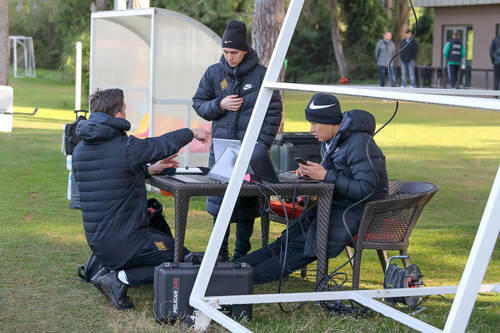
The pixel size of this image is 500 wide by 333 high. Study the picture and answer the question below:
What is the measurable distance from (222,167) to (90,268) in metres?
1.25

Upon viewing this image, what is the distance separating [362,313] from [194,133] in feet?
5.19

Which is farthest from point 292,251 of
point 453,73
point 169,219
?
point 453,73

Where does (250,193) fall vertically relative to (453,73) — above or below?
below

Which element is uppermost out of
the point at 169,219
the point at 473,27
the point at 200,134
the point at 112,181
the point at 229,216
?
the point at 473,27

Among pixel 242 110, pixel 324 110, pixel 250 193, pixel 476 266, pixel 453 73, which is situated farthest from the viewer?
pixel 453 73

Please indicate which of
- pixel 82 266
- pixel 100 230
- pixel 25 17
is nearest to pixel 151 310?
pixel 100 230

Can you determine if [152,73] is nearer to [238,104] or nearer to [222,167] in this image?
[238,104]

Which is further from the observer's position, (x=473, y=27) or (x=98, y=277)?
(x=473, y=27)

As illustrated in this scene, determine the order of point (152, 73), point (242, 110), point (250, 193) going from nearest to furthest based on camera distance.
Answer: point (250, 193)
point (242, 110)
point (152, 73)

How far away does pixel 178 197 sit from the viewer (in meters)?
4.86

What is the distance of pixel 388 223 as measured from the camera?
17.3ft

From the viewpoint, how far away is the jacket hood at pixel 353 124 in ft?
16.9

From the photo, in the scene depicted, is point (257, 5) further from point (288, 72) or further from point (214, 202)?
point (288, 72)

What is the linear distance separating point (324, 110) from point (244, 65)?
3.60ft
